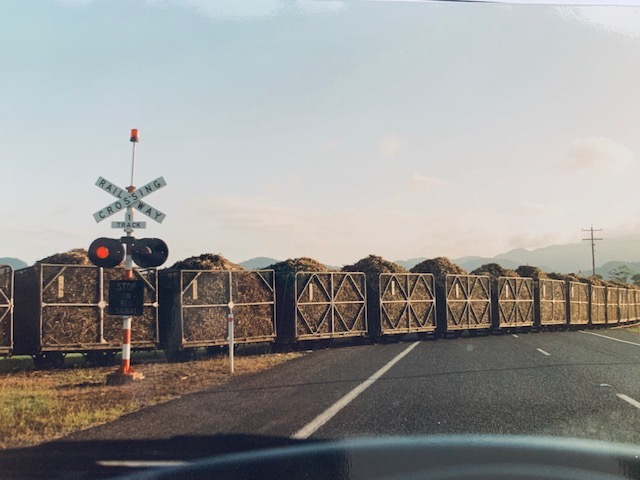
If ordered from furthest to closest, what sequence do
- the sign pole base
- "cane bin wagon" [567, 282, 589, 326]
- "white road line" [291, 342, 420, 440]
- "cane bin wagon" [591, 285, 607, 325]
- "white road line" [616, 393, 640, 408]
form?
"cane bin wagon" [591, 285, 607, 325]
"cane bin wagon" [567, 282, 589, 326]
the sign pole base
"white road line" [616, 393, 640, 408]
"white road line" [291, 342, 420, 440]

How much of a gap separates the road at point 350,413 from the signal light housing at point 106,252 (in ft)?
8.22

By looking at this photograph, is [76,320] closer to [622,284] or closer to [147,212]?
[147,212]

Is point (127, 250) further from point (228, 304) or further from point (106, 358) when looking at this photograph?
point (228, 304)

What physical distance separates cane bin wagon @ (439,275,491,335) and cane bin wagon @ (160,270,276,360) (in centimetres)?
889

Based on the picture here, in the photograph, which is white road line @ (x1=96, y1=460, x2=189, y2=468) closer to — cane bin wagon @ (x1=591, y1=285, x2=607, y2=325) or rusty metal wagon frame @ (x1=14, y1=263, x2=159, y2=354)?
rusty metal wagon frame @ (x1=14, y1=263, x2=159, y2=354)

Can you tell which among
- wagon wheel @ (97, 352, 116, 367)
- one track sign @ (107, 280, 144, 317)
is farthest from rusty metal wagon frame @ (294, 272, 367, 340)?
one track sign @ (107, 280, 144, 317)

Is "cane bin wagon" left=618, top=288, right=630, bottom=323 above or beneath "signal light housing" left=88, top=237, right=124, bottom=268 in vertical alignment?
beneath

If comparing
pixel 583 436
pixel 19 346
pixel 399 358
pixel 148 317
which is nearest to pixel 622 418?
pixel 583 436

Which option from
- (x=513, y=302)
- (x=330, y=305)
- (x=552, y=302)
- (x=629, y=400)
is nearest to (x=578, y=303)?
(x=552, y=302)

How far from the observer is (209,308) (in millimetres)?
14188

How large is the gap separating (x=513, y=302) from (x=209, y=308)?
657 inches

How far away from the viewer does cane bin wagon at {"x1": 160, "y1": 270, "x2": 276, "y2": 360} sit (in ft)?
44.7

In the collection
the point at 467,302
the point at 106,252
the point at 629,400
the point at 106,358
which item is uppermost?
the point at 106,252

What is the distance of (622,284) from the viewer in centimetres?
4375
